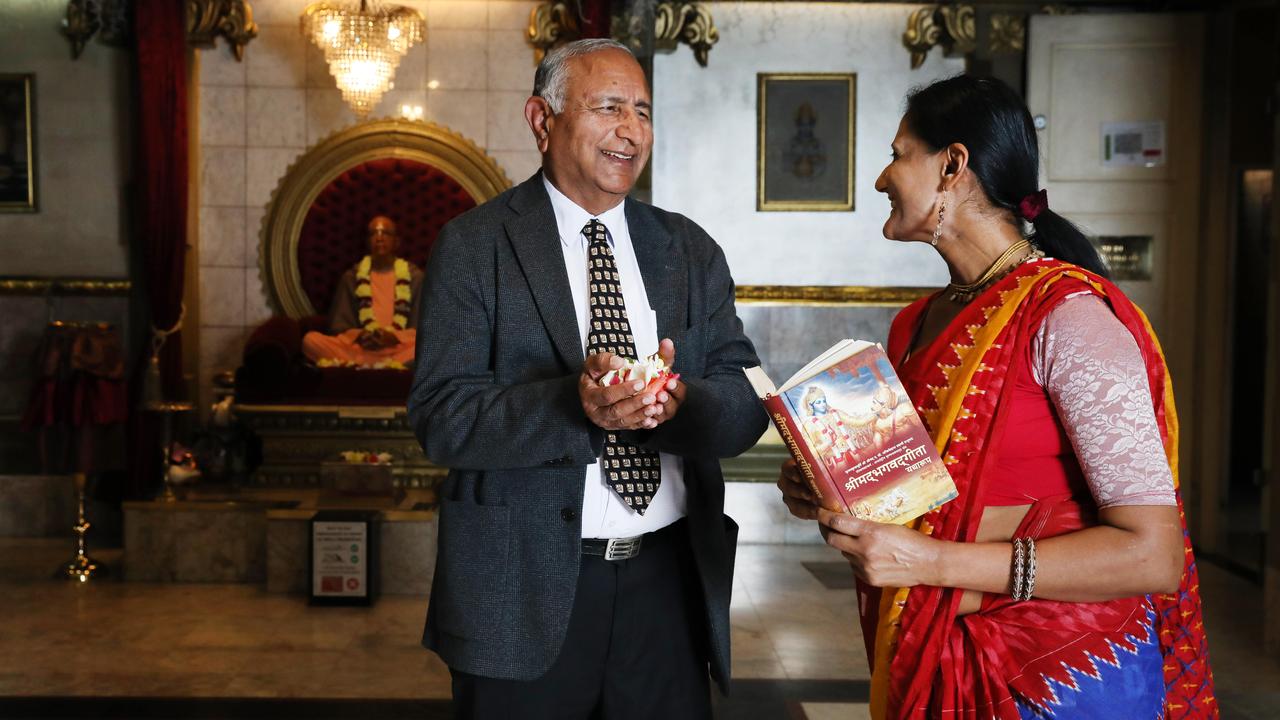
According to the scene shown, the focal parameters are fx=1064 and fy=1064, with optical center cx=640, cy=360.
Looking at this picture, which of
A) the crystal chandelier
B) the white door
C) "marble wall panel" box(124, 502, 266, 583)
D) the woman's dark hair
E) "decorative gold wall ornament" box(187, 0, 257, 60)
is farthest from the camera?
"decorative gold wall ornament" box(187, 0, 257, 60)

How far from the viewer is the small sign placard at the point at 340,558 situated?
5.12 m

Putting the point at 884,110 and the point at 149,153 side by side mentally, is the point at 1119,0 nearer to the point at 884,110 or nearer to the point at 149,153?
the point at 884,110

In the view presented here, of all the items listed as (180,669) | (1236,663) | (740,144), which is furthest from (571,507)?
(740,144)

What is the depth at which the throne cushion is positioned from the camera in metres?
7.84

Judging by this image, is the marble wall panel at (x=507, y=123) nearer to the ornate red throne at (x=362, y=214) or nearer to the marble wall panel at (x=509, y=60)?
the marble wall panel at (x=509, y=60)

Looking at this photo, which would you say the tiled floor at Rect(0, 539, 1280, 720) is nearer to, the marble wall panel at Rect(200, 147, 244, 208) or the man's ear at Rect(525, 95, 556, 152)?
the man's ear at Rect(525, 95, 556, 152)

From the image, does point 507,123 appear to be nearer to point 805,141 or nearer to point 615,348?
point 805,141

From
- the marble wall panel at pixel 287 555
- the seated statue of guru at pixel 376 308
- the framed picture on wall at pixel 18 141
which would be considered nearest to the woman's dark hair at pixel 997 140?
the marble wall panel at pixel 287 555

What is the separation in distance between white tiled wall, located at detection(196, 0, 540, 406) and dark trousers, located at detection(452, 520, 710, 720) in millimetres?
6092

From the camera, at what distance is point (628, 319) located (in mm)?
1981

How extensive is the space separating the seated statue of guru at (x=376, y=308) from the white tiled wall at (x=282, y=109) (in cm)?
63

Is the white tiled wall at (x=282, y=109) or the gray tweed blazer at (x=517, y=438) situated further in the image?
the white tiled wall at (x=282, y=109)

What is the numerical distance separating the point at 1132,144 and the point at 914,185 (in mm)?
5656

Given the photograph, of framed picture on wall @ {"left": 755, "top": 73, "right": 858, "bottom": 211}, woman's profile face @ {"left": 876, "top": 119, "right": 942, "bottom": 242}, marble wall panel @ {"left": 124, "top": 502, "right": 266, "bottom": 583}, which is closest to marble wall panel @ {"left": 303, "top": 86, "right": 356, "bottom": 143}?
marble wall panel @ {"left": 124, "top": 502, "right": 266, "bottom": 583}
